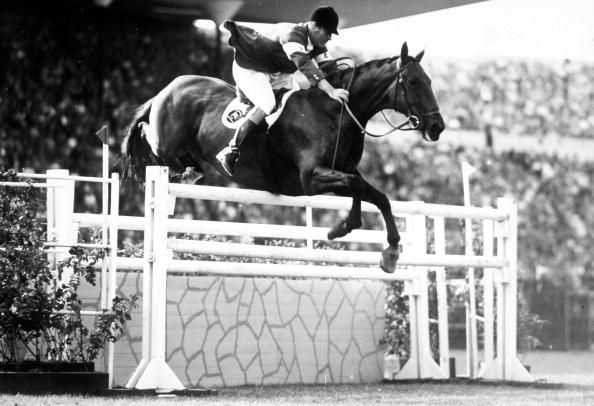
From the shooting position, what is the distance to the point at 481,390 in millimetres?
6195

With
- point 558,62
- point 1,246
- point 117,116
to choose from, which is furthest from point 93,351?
point 558,62

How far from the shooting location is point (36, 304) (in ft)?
16.5

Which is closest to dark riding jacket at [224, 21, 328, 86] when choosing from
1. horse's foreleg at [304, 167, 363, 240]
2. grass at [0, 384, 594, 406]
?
horse's foreleg at [304, 167, 363, 240]

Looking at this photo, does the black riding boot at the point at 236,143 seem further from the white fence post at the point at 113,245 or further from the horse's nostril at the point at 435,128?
the horse's nostril at the point at 435,128

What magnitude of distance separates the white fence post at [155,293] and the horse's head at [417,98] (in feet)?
4.56

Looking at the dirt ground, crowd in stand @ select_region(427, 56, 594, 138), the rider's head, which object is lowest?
the dirt ground

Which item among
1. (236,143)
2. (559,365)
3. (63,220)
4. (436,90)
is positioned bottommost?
(559,365)

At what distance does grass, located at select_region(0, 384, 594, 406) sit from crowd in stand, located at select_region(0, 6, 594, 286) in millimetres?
5765

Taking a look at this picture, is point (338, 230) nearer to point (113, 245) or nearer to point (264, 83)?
point (264, 83)

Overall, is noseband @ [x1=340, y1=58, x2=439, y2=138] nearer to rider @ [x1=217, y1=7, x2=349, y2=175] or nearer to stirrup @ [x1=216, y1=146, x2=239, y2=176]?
rider @ [x1=217, y1=7, x2=349, y2=175]

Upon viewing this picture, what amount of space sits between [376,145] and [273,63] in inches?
348

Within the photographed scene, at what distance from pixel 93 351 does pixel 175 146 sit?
169 cm

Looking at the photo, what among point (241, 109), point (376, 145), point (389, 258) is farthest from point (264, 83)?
point (376, 145)

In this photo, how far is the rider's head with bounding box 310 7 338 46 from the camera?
18.5ft
